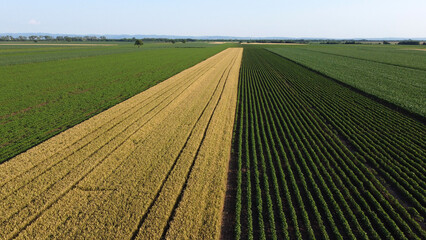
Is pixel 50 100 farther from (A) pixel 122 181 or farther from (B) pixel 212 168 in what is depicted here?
(B) pixel 212 168

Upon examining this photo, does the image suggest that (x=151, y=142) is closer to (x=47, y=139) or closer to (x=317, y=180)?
(x=47, y=139)

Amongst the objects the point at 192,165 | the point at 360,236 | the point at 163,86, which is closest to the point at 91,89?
the point at 163,86

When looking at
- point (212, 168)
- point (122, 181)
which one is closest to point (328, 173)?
point (212, 168)

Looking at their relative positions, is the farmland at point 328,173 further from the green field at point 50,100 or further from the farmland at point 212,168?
the green field at point 50,100

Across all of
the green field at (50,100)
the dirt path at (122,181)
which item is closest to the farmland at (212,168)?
the dirt path at (122,181)

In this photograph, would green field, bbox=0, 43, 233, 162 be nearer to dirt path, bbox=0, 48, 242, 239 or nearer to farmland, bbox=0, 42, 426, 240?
farmland, bbox=0, 42, 426, 240

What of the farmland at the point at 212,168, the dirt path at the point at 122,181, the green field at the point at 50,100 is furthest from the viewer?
the green field at the point at 50,100
